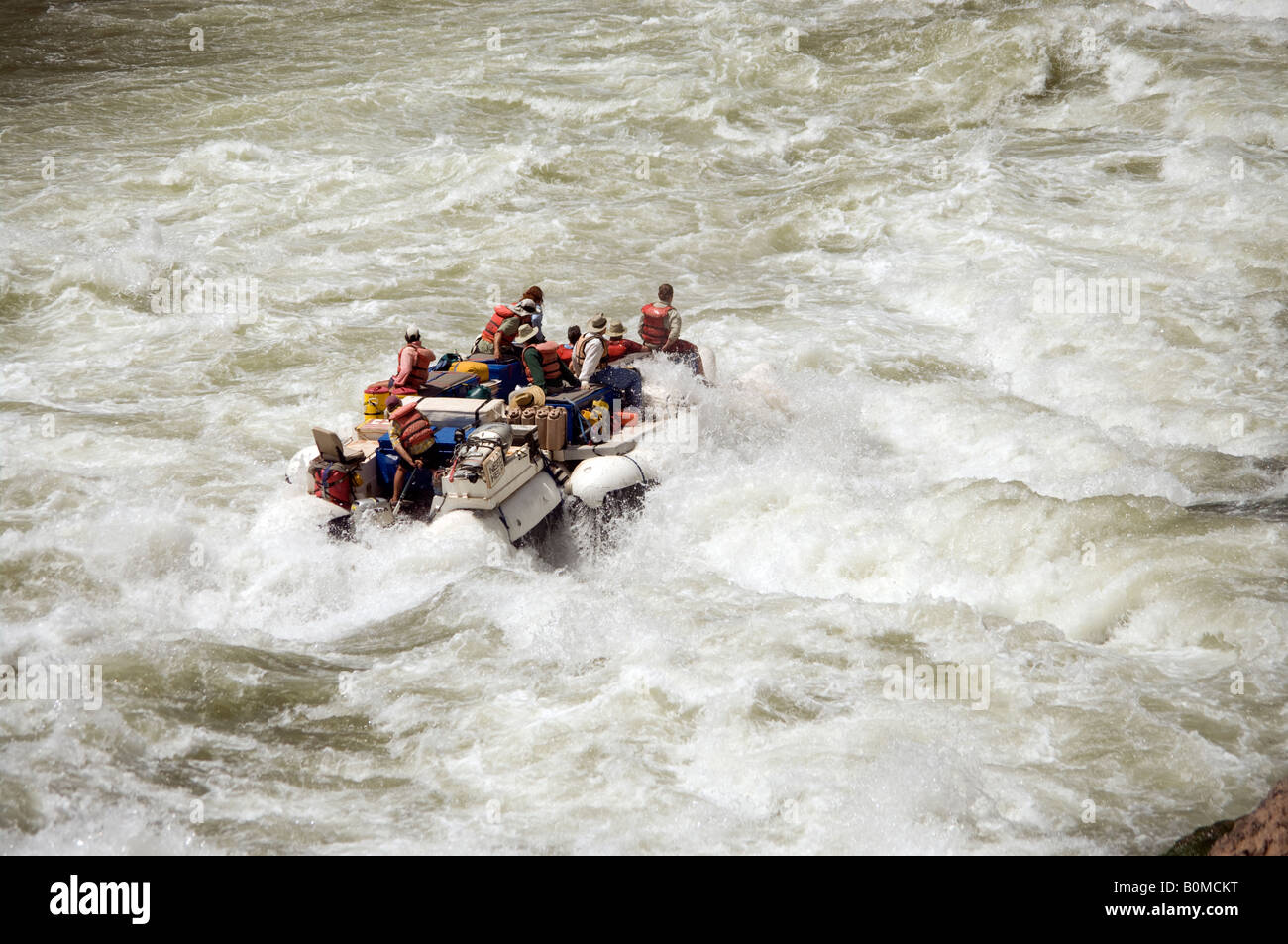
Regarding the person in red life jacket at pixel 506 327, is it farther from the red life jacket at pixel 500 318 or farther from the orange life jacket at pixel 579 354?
the orange life jacket at pixel 579 354

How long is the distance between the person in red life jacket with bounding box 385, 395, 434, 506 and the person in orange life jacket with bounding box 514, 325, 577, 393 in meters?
1.23

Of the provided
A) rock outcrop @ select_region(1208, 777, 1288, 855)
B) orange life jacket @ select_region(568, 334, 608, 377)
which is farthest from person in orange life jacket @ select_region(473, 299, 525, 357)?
rock outcrop @ select_region(1208, 777, 1288, 855)

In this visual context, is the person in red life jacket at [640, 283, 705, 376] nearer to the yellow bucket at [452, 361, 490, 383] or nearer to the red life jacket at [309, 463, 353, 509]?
the yellow bucket at [452, 361, 490, 383]

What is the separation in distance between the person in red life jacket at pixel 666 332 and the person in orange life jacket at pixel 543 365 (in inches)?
39.0

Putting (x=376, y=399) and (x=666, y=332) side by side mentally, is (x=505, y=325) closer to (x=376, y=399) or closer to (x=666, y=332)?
(x=376, y=399)

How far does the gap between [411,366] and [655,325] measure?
2.30m

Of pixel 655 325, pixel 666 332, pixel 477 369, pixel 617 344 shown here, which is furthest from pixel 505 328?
pixel 666 332

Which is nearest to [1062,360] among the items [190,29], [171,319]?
[171,319]

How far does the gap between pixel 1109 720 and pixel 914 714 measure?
115 centimetres

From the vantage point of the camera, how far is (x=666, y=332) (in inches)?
423

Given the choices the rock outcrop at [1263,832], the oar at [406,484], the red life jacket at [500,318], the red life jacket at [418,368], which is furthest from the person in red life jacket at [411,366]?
the rock outcrop at [1263,832]

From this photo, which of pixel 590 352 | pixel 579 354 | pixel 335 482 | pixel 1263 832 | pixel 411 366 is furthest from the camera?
pixel 579 354

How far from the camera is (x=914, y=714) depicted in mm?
7078
